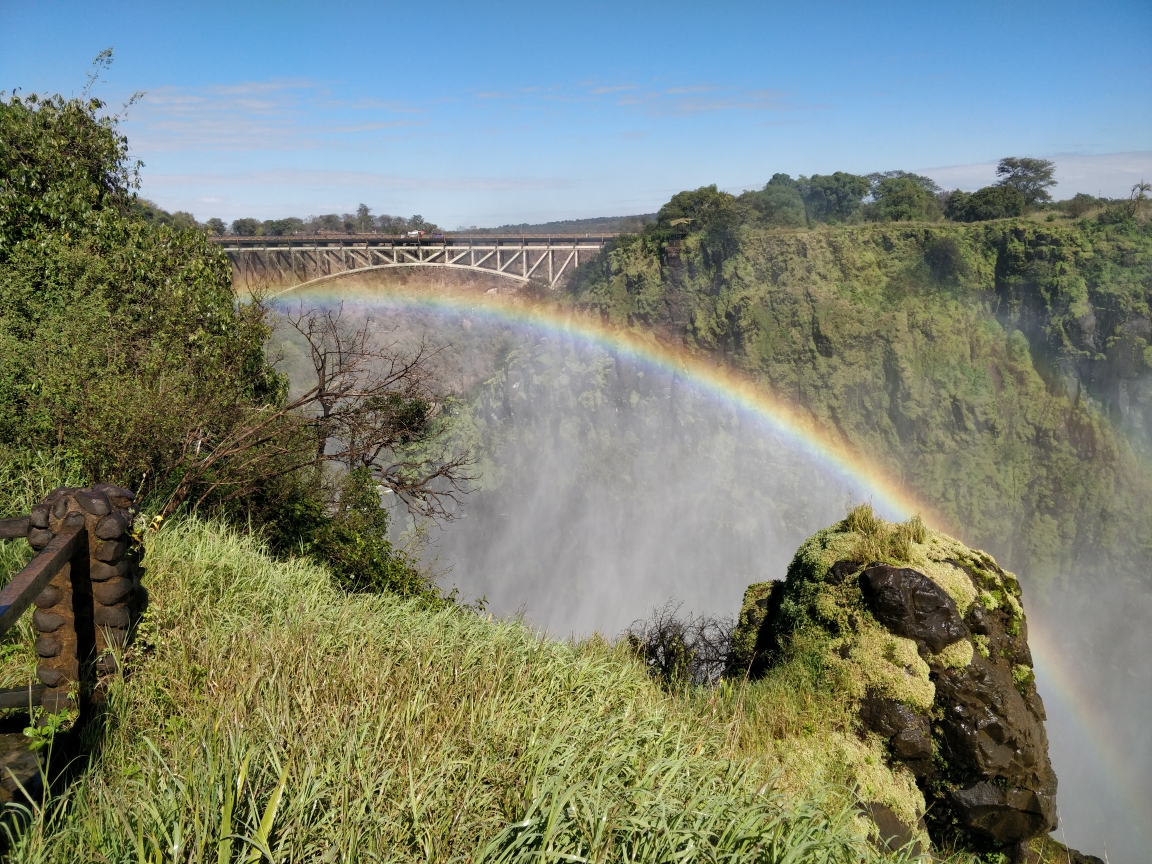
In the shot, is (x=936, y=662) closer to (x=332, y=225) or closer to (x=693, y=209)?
(x=693, y=209)

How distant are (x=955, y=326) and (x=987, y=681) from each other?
2549 cm

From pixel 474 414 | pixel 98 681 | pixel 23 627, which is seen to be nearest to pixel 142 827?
pixel 98 681

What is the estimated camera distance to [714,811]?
239cm

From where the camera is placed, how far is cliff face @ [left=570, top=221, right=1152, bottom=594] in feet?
80.6

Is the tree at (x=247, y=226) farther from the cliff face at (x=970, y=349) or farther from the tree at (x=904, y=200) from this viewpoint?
the tree at (x=904, y=200)

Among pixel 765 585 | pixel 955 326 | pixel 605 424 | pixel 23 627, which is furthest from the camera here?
pixel 605 424

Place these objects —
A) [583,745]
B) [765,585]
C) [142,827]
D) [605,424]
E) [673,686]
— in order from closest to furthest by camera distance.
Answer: [142,827]
[583,745]
[673,686]
[765,585]
[605,424]

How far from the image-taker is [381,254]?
32125 millimetres

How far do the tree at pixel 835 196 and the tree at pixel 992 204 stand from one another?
4.28m

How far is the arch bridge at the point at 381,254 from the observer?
99.4 ft

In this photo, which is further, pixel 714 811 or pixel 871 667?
pixel 871 667

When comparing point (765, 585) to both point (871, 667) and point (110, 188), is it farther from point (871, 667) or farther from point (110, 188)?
point (110, 188)

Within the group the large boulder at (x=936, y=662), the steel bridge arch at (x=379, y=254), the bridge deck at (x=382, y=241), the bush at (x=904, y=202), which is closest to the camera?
the large boulder at (x=936, y=662)

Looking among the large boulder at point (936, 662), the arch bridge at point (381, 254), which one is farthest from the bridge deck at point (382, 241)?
the large boulder at point (936, 662)
